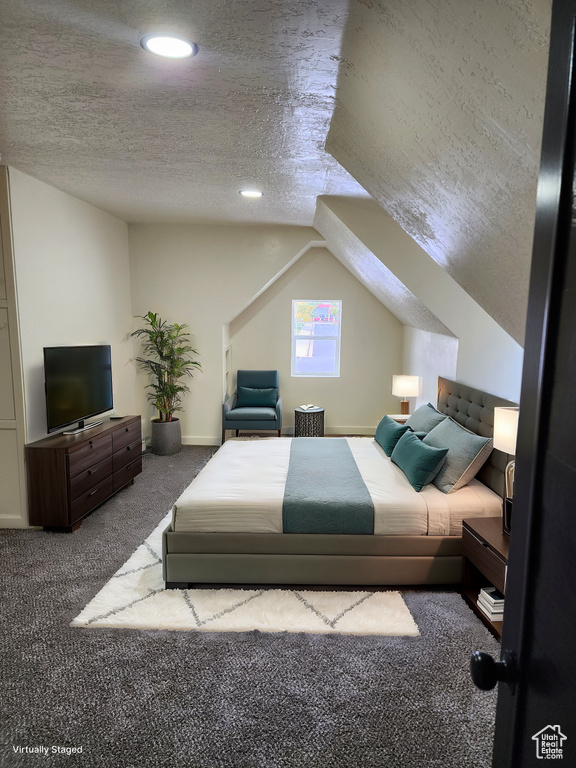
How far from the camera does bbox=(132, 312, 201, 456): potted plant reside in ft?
18.9

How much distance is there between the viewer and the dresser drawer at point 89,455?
364 cm

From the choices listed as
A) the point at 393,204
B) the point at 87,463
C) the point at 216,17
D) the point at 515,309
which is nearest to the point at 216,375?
the point at 87,463

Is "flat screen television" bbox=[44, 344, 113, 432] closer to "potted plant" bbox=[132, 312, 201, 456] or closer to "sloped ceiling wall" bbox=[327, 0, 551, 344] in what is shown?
"potted plant" bbox=[132, 312, 201, 456]

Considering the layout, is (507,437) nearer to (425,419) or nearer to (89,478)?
(425,419)

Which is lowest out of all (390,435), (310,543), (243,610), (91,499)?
(243,610)

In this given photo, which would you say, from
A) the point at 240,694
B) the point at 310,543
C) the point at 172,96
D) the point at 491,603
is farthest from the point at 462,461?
the point at 172,96

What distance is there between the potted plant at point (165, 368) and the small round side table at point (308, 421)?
4.63 ft

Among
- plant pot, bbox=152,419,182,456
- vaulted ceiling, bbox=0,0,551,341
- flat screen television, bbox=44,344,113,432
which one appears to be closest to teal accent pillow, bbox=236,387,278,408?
plant pot, bbox=152,419,182,456

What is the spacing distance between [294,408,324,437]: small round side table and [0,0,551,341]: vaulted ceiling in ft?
11.1

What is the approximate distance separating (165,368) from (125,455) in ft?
5.06

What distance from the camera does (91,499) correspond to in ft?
12.9

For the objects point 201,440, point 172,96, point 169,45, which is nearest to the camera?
point 169,45

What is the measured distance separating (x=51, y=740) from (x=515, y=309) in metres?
2.63

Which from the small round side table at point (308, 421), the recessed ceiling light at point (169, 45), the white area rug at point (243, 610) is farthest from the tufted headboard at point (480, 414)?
the recessed ceiling light at point (169, 45)
